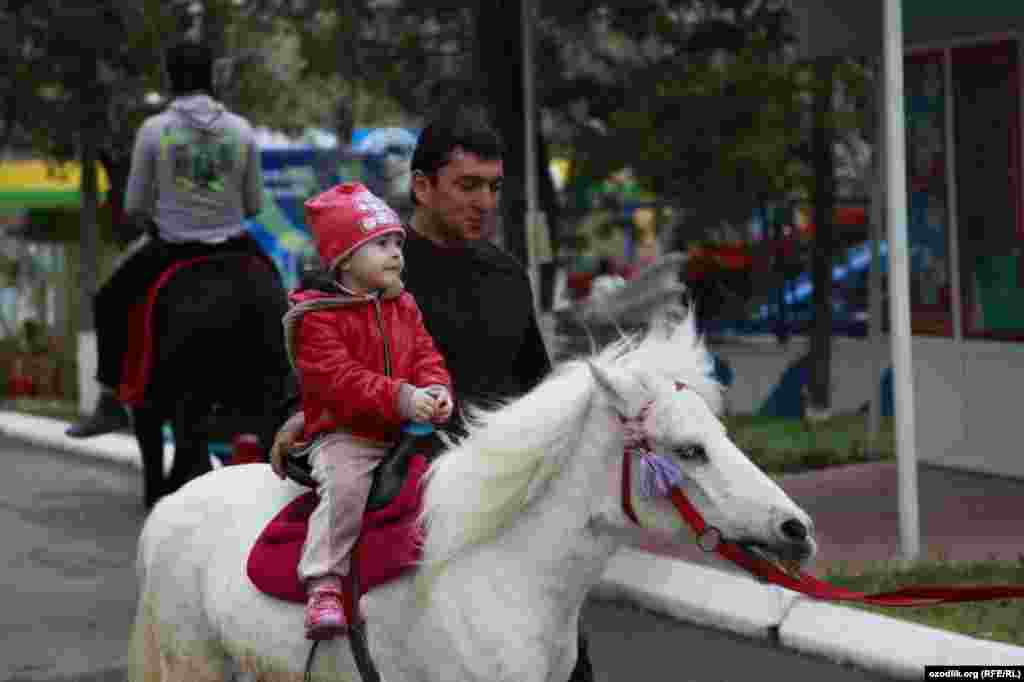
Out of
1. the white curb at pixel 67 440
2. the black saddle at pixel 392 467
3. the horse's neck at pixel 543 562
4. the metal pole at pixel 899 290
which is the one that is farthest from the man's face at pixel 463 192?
the white curb at pixel 67 440

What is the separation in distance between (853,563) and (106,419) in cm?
513

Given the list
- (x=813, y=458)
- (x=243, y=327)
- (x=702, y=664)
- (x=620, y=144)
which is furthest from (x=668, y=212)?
(x=702, y=664)

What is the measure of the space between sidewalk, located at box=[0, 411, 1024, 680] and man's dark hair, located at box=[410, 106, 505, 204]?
3.15 metres

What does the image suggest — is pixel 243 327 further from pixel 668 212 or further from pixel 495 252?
pixel 668 212

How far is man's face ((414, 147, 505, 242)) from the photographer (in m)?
4.86

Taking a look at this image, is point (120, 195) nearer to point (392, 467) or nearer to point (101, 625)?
point (101, 625)

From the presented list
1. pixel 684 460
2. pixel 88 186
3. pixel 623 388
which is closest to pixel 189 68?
pixel 623 388

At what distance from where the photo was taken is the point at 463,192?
192 inches

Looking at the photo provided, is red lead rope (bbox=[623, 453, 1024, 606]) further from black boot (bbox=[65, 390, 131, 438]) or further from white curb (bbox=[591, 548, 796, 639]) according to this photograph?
black boot (bbox=[65, 390, 131, 438])

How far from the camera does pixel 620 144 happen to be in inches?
736

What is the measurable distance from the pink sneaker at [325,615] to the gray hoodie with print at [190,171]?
566 cm

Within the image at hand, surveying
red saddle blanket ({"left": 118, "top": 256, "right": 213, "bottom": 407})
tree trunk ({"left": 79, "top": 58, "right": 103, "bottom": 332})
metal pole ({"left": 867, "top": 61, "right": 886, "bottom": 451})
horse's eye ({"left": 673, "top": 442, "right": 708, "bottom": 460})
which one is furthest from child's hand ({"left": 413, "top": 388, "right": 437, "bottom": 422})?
tree trunk ({"left": 79, "top": 58, "right": 103, "bottom": 332})

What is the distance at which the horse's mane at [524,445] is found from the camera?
4152mm

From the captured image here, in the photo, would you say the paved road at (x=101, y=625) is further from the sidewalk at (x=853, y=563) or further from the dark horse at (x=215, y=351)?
the dark horse at (x=215, y=351)
